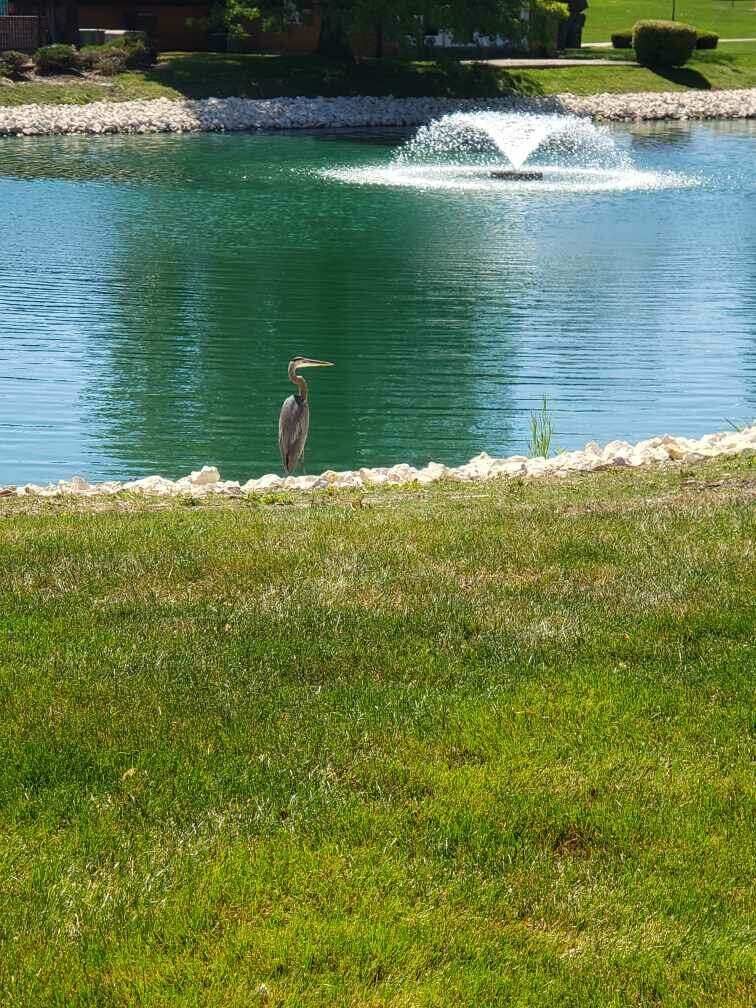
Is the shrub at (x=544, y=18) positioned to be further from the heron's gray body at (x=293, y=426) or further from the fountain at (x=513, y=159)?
the heron's gray body at (x=293, y=426)

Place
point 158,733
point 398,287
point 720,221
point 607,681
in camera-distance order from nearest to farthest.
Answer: point 158,733 < point 607,681 < point 398,287 < point 720,221

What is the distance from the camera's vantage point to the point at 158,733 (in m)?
6.84

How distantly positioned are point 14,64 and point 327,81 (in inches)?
559

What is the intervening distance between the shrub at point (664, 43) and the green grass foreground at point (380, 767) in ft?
229

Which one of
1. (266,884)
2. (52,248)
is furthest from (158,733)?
(52,248)

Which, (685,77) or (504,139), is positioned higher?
(685,77)

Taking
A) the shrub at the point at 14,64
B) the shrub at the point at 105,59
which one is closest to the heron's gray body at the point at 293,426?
the shrub at the point at 14,64

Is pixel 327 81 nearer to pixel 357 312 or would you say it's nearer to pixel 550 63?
pixel 550 63

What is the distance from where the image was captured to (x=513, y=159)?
162ft

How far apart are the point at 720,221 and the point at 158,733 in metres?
31.9

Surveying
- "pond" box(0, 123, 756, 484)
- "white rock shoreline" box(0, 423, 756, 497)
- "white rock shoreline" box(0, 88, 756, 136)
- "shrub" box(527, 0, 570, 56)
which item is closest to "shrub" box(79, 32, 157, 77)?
"white rock shoreline" box(0, 88, 756, 136)

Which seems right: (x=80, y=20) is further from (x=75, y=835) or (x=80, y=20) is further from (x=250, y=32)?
(x=75, y=835)

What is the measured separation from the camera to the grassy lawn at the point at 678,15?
95062mm

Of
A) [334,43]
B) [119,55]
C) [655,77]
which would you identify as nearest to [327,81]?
[334,43]
